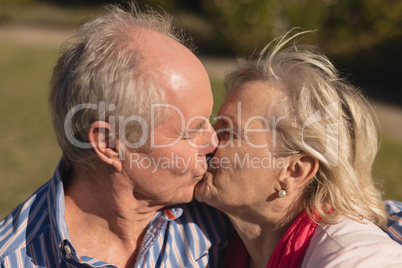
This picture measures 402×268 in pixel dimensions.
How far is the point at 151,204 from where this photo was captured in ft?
7.72

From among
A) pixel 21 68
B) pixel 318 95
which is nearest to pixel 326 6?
pixel 21 68

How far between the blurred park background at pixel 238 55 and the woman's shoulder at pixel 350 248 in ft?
12.4

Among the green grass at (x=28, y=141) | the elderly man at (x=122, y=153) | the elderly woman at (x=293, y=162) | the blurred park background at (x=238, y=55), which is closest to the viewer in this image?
the elderly man at (x=122, y=153)

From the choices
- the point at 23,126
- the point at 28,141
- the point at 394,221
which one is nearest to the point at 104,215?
the point at 394,221

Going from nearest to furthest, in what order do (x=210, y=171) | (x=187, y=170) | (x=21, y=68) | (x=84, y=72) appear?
(x=84, y=72)
(x=187, y=170)
(x=210, y=171)
(x=21, y=68)

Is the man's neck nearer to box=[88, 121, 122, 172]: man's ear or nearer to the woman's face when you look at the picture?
box=[88, 121, 122, 172]: man's ear

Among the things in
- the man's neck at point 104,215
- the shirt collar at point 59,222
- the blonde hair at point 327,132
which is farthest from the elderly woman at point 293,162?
the shirt collar at point 59,222

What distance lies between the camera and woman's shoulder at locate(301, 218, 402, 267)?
1.96 m

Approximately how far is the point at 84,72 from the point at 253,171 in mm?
907

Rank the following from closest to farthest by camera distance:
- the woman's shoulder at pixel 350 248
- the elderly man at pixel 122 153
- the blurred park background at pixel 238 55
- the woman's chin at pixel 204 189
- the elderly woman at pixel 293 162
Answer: the woman's shoulder at pixel 350 248, the elderly man at pixel 122 153, the elderly woman at pixel 293 162, the woman's chin at pixel 204 189, the blurred park background at pixel 238 55

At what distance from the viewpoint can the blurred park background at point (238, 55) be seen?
6566 mm

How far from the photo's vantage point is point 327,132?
89.0 inches

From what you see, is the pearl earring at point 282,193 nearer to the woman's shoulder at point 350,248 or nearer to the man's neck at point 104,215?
the woman's shoulder at point 350,248

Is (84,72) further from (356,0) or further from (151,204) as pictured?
(356,0)
